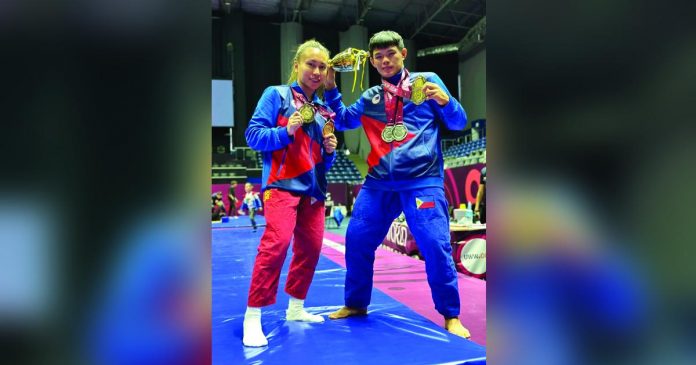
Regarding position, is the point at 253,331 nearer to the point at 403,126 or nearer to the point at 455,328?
the point at 455,328

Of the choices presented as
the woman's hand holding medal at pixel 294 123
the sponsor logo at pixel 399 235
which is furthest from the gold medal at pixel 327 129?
the sponsor logo at pixel 399 235

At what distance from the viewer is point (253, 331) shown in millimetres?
1795

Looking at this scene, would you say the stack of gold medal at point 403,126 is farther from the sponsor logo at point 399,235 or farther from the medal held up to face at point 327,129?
the sponsor logo at point 399,235

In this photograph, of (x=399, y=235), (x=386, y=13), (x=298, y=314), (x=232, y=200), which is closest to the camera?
(x=298, y=314)

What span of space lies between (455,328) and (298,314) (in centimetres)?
82

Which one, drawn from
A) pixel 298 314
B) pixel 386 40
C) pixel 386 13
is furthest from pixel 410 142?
pixel 386 13

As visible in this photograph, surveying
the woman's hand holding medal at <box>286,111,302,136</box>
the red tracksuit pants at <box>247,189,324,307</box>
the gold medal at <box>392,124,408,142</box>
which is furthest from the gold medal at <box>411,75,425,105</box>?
the red tracksuit pants at <box>247,189,324,307</box>

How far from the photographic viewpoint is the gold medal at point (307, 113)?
2.02 meters

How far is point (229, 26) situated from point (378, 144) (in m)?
17.7

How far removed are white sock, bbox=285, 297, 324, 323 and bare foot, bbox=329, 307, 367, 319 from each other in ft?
0.27
